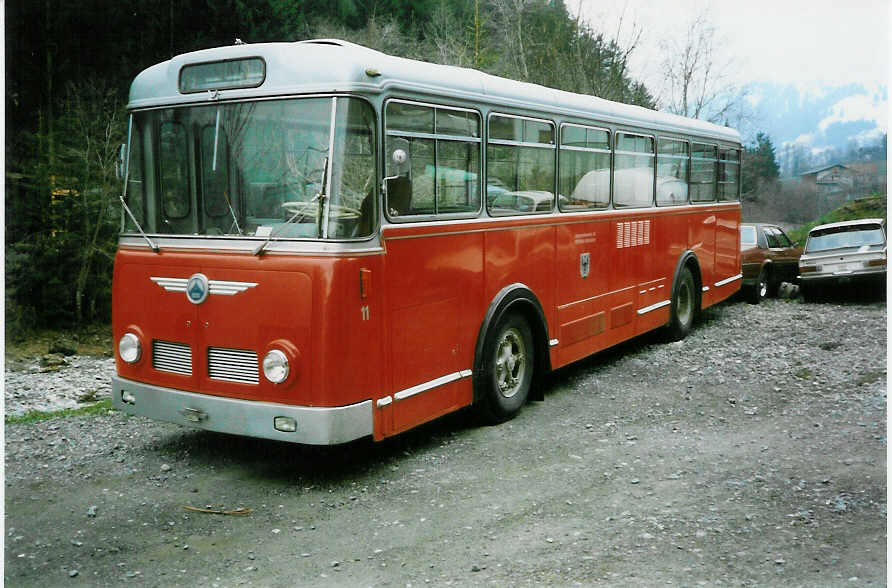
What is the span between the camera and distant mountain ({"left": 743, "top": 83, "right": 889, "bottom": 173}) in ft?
45.7

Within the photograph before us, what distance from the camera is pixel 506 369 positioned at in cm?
775

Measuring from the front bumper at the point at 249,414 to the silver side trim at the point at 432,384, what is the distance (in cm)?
42

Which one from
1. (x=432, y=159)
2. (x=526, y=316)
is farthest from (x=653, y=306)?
(x=432, y=159)

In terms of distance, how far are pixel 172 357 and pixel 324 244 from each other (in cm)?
151

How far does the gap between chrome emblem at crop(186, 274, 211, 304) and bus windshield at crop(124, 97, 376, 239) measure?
336mm

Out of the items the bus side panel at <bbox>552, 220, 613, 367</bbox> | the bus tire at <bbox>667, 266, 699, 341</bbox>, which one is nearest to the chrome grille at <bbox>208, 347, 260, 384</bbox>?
the bus side panel at <bbox>552, 220, 613, 367</bbox>

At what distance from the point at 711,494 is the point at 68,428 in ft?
17.6

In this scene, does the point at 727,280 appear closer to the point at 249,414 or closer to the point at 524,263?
the point at 524,263

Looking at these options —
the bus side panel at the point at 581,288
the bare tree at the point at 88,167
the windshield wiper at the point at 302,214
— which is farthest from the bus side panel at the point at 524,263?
the bare tree at the point at 88,167

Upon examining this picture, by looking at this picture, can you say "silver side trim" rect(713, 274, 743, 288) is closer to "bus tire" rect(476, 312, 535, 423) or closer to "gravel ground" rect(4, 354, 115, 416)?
"bus tire" rect(476, 312, 535, 423)

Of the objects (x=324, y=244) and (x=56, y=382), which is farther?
(x=56, y=382)

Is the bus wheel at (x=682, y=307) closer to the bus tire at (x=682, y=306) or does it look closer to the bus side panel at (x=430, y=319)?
the bus tire at (x=682, y=306)

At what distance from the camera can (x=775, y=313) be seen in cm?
1492

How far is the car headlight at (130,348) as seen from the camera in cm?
639
